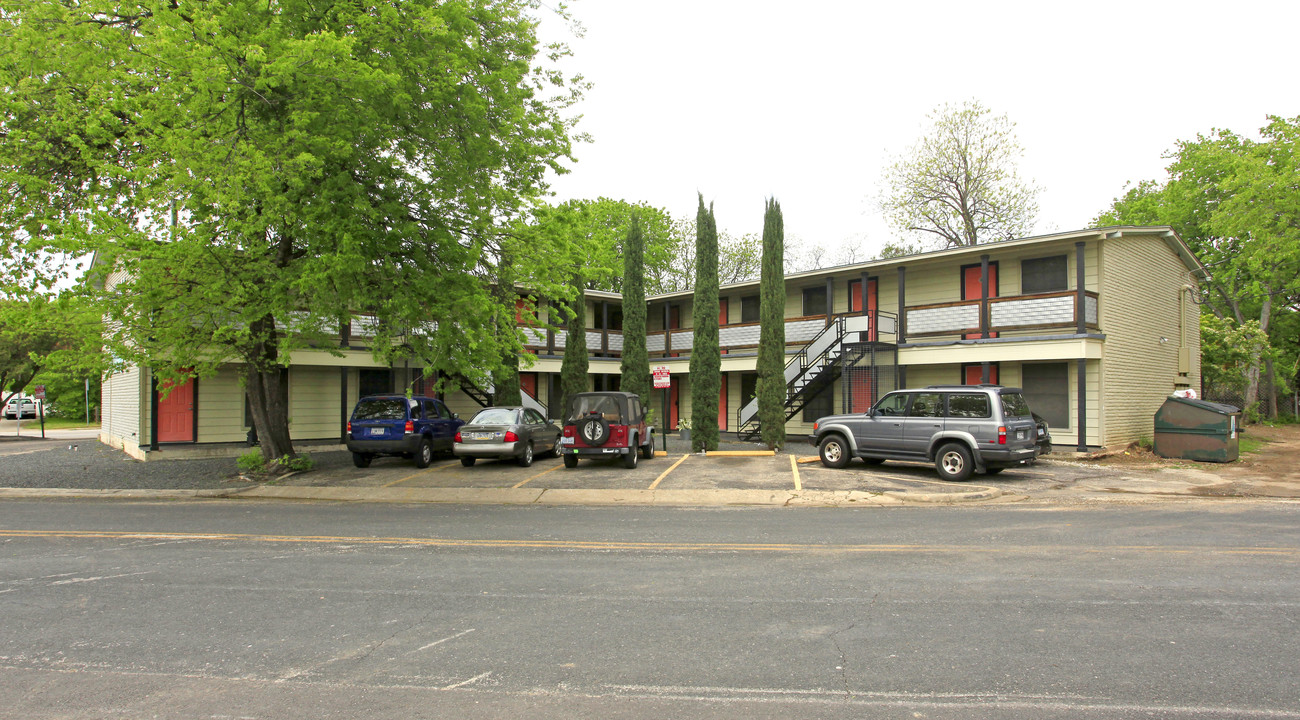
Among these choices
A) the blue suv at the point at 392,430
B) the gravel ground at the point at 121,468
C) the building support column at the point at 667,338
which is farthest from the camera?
the building support column at the point at 667,338

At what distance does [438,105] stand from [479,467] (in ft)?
26.9

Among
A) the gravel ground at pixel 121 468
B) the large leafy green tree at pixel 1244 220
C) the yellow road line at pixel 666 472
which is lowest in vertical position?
the gravel ground at pixel 121 468

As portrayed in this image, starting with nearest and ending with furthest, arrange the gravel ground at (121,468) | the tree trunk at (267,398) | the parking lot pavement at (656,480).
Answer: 1. the parking lot pavement at (656,480)
2. the tree trunk at (267,398)
3. the gravel ground at (121,468)

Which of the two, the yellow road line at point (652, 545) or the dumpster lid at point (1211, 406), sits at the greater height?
the dumpster lid at point (1211, 406)

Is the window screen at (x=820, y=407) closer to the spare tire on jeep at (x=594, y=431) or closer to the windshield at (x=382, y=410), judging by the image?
the spare tire on jeep at (x=594, y=431)

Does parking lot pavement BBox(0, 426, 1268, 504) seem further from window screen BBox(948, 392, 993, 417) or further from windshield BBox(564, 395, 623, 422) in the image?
window screen BBox(948, 392, 993, 417)

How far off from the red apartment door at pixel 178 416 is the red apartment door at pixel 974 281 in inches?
883

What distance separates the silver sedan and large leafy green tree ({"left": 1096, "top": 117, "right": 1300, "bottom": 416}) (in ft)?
87.4

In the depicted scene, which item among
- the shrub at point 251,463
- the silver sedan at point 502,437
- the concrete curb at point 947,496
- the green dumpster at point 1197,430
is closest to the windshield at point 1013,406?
the concrete curb at point 947,496

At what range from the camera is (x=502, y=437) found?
15.8 metres

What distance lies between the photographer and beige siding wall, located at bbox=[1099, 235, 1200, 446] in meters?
18.6

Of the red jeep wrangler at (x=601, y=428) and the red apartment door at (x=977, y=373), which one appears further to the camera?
the red apartment door at (x=977, y=373)

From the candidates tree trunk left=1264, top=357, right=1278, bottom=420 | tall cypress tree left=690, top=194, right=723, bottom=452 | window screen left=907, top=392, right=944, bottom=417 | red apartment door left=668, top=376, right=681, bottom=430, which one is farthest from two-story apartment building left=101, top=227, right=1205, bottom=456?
tree trunk left=1264, top=357, right=1278, bottom=420

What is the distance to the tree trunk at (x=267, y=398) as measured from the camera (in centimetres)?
1464
